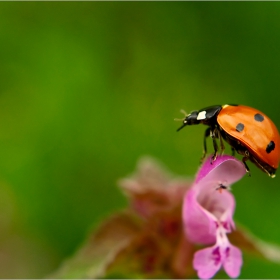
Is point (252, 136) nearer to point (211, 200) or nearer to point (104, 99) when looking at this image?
point (211, 200)

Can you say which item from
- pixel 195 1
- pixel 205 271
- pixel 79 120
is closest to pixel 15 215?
pixel 79 120

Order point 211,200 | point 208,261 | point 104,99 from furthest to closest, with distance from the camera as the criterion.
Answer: point 104,99, point 211,200, point 208,261

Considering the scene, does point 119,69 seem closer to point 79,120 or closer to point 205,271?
point 79,120

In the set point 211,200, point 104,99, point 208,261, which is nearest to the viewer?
point 208,261

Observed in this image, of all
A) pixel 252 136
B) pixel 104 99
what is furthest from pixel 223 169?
pixel 104 99

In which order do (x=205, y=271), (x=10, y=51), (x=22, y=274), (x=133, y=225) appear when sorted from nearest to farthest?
(x=205, y=271) < (x=133, y=225) < (x=22, y=274) < (x=10, y=51)

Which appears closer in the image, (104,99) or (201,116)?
(201,116)

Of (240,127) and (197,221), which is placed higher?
(240,127)

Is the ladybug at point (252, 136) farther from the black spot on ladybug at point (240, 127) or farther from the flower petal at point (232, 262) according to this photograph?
the flower petal at point (232, 262)
